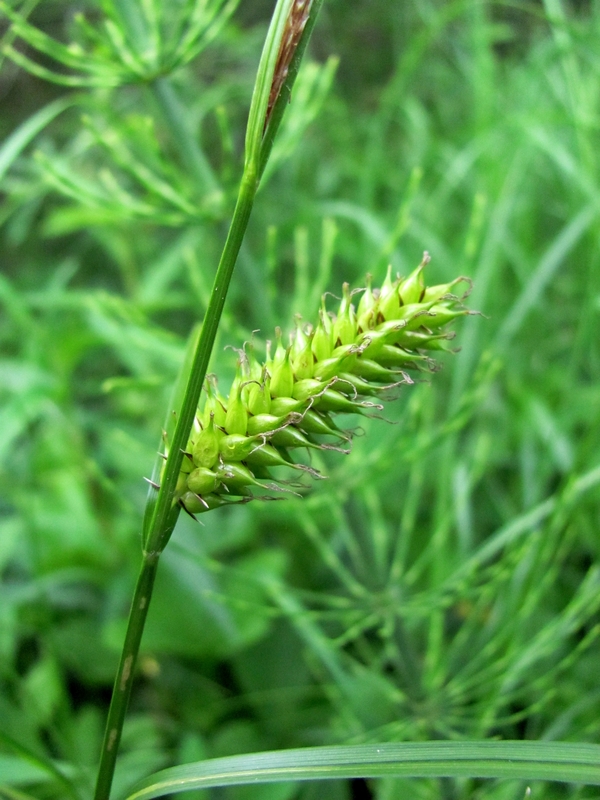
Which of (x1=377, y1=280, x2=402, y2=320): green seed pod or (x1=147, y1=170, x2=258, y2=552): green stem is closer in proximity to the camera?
(x1=147, y1=170, x2=258, y2=552): green stem

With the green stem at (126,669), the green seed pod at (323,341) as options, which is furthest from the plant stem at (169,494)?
the green seed pod at (323,341)

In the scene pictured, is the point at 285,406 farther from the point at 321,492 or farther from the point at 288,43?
the point at 321,492

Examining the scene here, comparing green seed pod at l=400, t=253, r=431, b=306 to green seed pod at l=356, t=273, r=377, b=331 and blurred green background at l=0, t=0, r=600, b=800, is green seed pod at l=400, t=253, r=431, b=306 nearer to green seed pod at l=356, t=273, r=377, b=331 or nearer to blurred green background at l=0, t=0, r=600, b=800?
green seed pod at l=356, t=273, r=377, b=331

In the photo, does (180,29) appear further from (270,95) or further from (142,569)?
(142,569)

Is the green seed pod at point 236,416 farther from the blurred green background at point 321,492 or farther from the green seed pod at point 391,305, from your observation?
the blurred green background at point 321,492

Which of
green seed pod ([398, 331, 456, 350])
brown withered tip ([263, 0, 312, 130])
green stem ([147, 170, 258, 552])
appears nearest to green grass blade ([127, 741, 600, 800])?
green stem ([147, 170, 258, 552])

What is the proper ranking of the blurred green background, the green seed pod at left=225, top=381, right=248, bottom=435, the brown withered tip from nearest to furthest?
the brown withered tip, the green seed pod at left=225, top=381, right=248, bottom=435, the blurred green background

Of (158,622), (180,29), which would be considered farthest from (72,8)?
(158,622)
